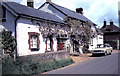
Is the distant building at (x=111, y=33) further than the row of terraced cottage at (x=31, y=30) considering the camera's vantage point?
Yes

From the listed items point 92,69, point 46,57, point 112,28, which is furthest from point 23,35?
point 112,28

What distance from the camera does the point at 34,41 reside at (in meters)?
17.2

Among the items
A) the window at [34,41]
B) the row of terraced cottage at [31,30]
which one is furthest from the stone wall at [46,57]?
the window at [34,41]

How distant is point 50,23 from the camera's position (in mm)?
19453

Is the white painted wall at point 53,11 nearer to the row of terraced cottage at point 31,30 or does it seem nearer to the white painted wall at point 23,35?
the row of terraced cottage at point 31,30

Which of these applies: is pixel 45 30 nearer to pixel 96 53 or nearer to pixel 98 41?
pixel 96 53

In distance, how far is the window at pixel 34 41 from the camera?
16.4 metres

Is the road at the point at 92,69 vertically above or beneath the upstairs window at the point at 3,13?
beneath

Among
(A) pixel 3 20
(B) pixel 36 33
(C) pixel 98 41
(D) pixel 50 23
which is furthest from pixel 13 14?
(C) pixel 98 41

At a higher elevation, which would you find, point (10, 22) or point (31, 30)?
point (10, 22)

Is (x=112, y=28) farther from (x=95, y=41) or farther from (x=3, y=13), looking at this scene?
(x=3, y=13)

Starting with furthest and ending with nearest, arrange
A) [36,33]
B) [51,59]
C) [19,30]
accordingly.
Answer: [36,33], [19,30], [51,59]

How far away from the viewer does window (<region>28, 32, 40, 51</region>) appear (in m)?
16.4

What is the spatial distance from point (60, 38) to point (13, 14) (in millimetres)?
8240
